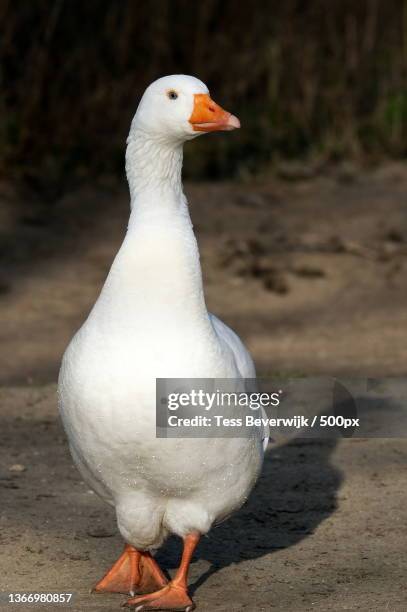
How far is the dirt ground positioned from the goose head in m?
1.78

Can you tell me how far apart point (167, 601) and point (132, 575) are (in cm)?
28

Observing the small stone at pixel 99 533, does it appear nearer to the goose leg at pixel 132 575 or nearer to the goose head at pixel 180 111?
the goose leg at pixel 132 575

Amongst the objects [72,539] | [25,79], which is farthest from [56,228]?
[72,539]

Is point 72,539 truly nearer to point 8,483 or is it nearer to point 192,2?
point 8,483

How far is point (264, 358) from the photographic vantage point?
8.61 metres

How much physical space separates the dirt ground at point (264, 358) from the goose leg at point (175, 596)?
0.10 meters

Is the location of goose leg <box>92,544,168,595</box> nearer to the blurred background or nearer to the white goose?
the white goose

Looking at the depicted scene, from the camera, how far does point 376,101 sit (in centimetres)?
1312

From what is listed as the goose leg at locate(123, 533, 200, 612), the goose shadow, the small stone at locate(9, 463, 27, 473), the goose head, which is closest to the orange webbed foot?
the goose leg at locate(123, 533, 200, 612)

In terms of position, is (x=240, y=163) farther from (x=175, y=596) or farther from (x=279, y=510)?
(x=175, y=596)

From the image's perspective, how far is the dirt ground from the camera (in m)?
4.79

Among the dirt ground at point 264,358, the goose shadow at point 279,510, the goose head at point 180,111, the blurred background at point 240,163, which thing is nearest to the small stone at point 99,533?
the dirt ground at point 264,358

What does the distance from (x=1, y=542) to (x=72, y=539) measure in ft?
1.02

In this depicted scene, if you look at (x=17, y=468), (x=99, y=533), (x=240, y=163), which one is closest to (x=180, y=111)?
(x=99, y=533)
